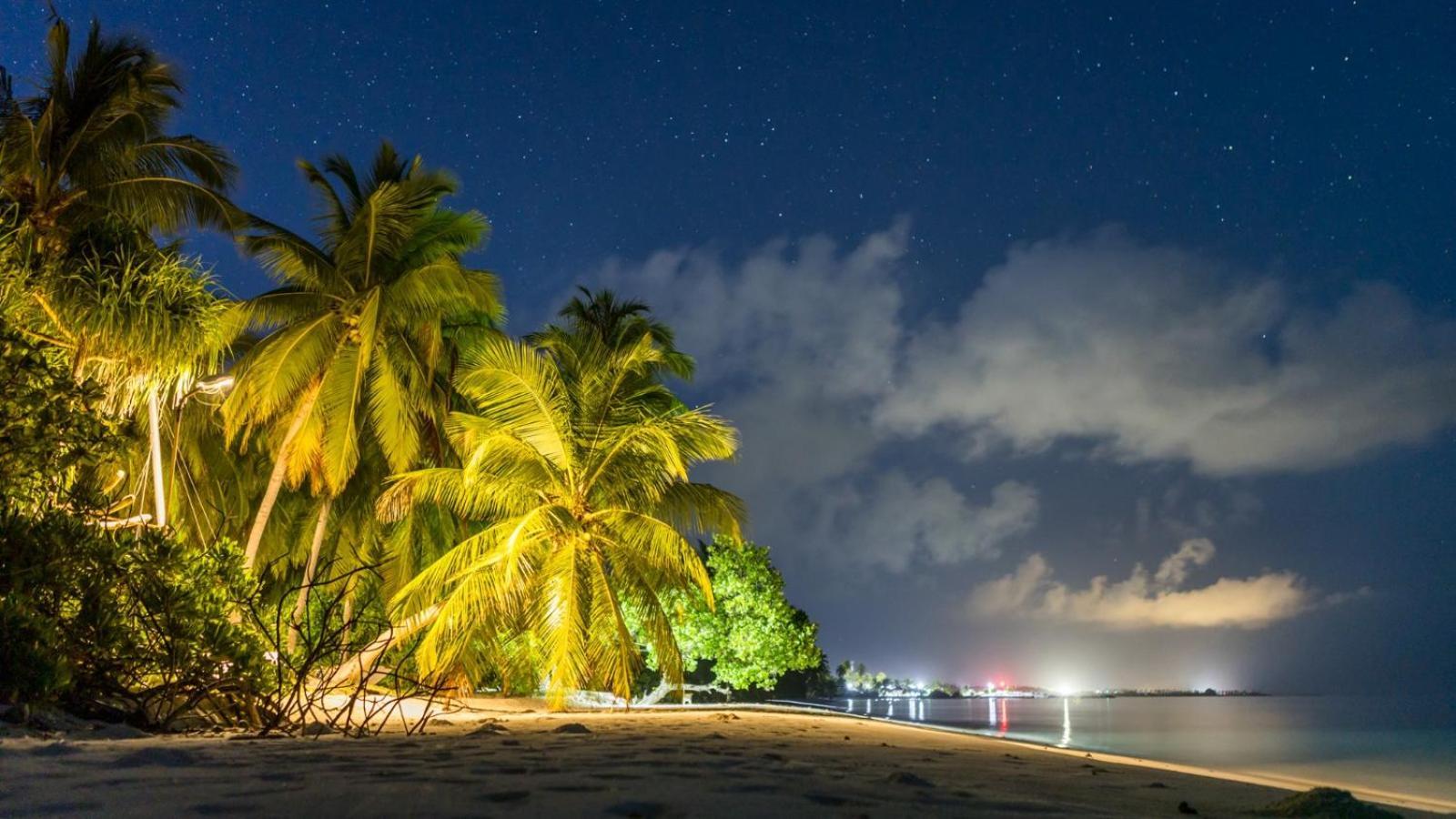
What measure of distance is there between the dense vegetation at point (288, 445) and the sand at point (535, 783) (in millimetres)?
1213

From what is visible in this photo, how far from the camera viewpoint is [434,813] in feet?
8.84

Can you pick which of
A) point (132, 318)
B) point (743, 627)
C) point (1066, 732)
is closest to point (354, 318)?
point (132, 318)

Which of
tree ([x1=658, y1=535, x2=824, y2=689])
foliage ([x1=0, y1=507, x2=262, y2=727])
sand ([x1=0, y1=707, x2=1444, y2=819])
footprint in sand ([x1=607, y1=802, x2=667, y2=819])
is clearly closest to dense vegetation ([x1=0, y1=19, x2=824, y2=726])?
foliage ([x1=0, y1=507, x2=262, y2=727])

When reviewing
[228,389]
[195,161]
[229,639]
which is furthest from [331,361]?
[229,639]

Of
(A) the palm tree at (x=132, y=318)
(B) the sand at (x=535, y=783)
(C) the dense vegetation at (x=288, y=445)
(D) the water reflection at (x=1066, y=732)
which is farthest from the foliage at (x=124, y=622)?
(D) the water reflection at (x=1066, y=732)

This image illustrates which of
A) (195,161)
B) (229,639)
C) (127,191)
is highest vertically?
(195,161)

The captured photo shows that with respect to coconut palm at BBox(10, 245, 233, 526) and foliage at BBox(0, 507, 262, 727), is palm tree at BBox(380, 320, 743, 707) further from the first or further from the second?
foliage at BBox(0, 507, 262, 727)

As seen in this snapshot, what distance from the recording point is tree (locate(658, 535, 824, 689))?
2264 centimetres

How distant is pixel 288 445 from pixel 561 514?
4.78m

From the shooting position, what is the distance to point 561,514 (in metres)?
14.2

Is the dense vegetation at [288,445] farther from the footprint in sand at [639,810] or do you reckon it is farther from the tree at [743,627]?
the tree at [743,627]

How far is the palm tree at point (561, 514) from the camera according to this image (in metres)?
13.4

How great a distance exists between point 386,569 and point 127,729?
471 inches

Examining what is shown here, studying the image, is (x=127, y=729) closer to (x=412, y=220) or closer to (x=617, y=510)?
(x=617, y=510)
